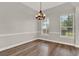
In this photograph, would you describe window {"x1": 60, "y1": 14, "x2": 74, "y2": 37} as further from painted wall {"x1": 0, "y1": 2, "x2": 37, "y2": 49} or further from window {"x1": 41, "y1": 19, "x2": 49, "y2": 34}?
painted wall {"x1": 0, "y1": 2, "x2": 37, "y2": 49}

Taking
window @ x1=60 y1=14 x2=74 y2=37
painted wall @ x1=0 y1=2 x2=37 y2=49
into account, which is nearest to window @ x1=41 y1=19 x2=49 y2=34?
painted wall @ x1=0 y1=2 x2=37 y2=49

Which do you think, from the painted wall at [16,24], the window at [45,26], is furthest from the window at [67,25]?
the painted wall at [16,24]

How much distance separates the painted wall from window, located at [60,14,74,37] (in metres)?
1.17

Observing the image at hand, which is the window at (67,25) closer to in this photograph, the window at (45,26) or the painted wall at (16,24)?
the window at (45,26)

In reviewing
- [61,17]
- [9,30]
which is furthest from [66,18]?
[9,30]

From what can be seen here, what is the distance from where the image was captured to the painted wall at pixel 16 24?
9.84ft

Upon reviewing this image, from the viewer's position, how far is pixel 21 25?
3.48 metres

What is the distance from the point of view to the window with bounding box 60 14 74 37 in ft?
12.0

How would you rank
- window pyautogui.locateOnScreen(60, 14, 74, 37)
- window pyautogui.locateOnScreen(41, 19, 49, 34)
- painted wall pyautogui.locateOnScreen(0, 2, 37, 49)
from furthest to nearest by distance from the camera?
window pyautogui.locateOnScreen(60, 14, 74, 37) < window pyautogui.locateOnScreen(41, 19, 49, 34) < painted wall pyautogui.locateOnScreen(0, 2, 37, 49)

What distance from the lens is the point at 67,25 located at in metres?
3.65

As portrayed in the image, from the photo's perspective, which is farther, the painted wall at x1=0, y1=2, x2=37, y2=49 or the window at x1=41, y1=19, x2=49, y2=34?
the window at x1=41, y1=19, x2=49, y2=34

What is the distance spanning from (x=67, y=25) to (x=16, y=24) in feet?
6.56

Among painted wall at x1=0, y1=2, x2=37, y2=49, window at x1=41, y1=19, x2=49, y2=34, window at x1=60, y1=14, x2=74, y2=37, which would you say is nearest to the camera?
painted wall at x1=0, y1=2, x2=37, y2=49

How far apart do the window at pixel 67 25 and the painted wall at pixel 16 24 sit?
117 cm
